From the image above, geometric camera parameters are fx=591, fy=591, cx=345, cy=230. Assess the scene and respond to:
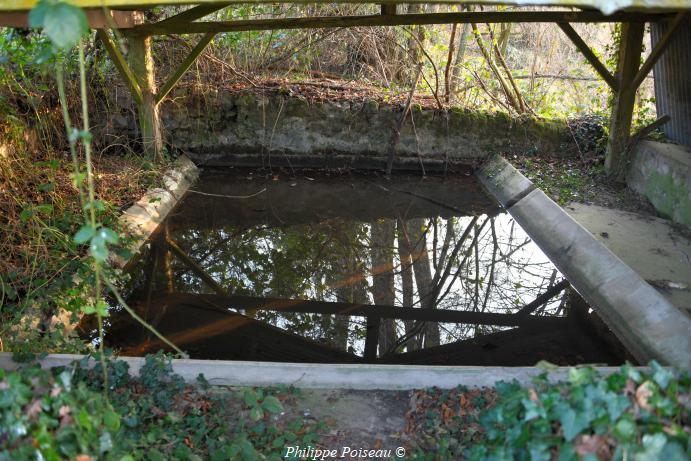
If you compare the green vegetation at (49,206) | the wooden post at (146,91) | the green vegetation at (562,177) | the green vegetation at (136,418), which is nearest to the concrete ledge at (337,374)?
the green vegetation at (136,418)

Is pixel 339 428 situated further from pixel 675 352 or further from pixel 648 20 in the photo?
pixel 648 20

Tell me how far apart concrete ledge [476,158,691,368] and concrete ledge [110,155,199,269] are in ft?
14.7

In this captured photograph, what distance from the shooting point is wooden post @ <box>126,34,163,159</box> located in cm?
824

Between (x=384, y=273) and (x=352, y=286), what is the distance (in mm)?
528

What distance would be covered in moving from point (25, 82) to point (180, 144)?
10.4 feet

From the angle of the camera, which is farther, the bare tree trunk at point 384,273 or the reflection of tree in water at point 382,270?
the reflection of tree in water at point 382,270

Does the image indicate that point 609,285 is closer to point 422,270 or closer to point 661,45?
point 422,270

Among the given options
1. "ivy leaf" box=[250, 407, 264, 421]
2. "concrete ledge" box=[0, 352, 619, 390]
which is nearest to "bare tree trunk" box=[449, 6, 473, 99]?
"concrete ledge" box=[0, 352, 619, 390]

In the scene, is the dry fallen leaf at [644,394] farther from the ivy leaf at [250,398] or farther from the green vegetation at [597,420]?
the ivy leaf at [250,398]

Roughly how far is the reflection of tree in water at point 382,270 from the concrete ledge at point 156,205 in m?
0.45

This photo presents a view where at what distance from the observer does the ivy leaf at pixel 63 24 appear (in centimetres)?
186

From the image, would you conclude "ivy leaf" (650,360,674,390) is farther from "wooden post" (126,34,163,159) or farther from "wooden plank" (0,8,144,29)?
"wooden post" (126,34,163,159)

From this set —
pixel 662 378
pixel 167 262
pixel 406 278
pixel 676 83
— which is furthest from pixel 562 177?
pixel 662 378

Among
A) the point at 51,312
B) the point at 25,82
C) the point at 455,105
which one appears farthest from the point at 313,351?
the point at 455,105
